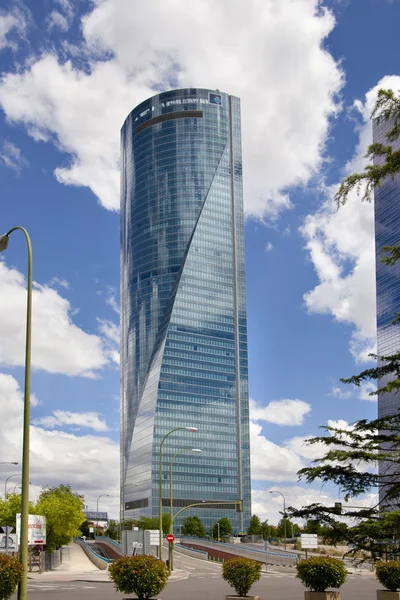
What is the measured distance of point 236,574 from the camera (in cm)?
2650

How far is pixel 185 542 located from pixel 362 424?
126376mm

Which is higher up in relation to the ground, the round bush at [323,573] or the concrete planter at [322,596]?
the round bush at [323,573]

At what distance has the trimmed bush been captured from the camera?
88.0ft

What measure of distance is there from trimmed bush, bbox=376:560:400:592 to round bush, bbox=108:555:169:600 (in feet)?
27.1

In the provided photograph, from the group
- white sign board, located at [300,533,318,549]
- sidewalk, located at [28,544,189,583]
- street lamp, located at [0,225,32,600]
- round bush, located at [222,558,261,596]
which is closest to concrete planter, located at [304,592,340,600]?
round bush, located at [222,558,261,596]

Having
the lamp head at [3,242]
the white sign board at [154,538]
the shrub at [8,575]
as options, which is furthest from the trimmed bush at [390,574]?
the white sign board at [154,538]

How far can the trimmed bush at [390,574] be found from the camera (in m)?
26.8

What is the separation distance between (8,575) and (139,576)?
3896 millimetres

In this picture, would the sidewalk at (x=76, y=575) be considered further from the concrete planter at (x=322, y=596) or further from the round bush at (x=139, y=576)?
the round bush at (x=139, y=576)

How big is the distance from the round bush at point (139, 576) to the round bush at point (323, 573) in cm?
545

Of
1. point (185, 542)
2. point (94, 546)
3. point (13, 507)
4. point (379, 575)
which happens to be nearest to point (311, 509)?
point (379, 575)

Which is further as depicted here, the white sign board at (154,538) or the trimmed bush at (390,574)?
the white sign board at (154,538)

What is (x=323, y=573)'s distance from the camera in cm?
2611

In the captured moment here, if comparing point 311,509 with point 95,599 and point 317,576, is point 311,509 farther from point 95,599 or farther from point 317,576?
point 95,599
